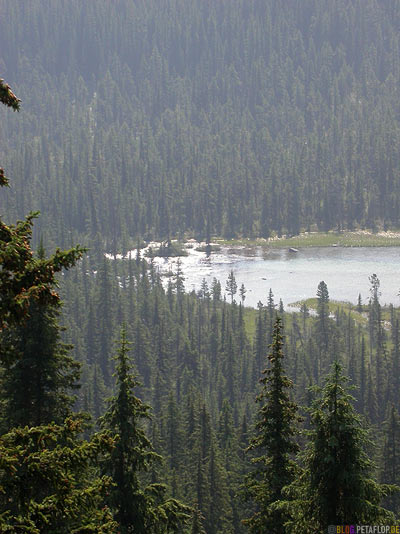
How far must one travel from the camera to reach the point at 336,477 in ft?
59.5

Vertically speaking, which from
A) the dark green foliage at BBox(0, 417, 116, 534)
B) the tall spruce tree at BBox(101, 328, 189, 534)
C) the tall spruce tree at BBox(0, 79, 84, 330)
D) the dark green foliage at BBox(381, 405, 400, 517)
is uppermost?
the tall spruce tree at BBox(0, 79, 84, 330)

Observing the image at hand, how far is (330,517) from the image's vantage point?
18.2 meters

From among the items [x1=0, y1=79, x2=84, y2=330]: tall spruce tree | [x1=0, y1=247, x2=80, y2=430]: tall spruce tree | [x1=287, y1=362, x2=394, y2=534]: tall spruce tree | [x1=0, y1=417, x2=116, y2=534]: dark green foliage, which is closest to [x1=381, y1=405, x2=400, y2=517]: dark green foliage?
[x1=0, y1=247, x2=80, y2=430]: tall spruce tree

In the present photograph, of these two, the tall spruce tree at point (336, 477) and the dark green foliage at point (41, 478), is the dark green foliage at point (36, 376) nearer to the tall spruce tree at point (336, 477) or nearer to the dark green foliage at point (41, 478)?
the tall spruce tree at point (336, 477)

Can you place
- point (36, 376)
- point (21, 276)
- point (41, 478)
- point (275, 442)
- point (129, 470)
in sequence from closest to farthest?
point (41, 478) → point (21, 276) → point (129, 470) → point (275, 442) → point (36, 376)

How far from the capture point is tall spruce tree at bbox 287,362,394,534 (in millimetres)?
17734

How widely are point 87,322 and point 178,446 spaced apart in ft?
208

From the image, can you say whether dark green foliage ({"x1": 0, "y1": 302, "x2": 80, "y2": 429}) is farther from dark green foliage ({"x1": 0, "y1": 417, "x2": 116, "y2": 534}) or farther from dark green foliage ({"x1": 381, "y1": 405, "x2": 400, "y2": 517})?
dark green foliage ({"x1": 381, "y1": 405, "x2": 400, "y2": 517})

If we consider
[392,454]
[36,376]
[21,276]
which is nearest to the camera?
[21,276]

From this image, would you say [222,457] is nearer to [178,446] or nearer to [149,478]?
[178,446]

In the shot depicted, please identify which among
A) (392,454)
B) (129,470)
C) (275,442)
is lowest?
(392,454)

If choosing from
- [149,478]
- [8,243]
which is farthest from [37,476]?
[149,478]

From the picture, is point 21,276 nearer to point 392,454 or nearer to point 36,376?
point 36,376

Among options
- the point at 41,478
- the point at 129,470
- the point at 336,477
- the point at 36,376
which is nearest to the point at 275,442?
the point at 129,470
